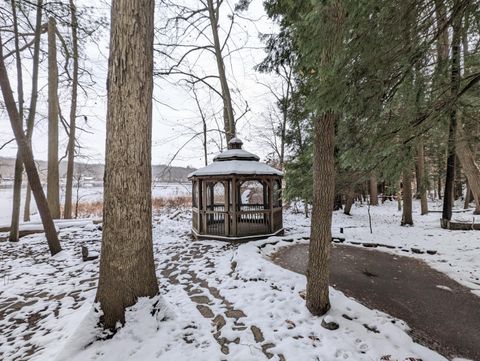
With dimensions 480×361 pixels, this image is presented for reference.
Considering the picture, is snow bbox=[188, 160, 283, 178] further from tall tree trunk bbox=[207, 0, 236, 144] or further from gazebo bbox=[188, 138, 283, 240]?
tall tree trunk bbox=[207, 0, 236, 144]

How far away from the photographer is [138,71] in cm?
273

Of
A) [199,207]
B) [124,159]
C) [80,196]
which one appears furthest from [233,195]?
[80,196]

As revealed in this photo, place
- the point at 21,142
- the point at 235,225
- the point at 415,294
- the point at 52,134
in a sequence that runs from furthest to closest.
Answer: the point at 52,134 < the point at 235,225 < the point at 21,142 < the point at 415,294

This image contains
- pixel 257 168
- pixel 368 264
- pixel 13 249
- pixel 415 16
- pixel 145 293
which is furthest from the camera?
pixel 257 168

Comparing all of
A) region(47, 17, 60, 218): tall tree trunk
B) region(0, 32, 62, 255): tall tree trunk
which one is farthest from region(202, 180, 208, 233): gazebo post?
region(47, 17, 60, 218): tall tree trunk

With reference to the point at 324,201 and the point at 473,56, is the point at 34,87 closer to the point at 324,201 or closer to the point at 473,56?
the point at 324,201

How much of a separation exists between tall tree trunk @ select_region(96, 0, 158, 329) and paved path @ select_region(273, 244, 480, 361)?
3669 millimetres

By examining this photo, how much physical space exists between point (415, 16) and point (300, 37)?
4.19 ft

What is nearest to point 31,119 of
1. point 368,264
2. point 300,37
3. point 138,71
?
point 138,71

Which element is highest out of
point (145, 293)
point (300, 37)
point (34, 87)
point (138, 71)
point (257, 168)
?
point (34, 87)

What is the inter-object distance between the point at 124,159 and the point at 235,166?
5.08 metres

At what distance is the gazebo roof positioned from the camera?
24.4 ft

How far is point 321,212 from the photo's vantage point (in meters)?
3.08

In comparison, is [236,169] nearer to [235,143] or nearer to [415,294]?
[235,143]
